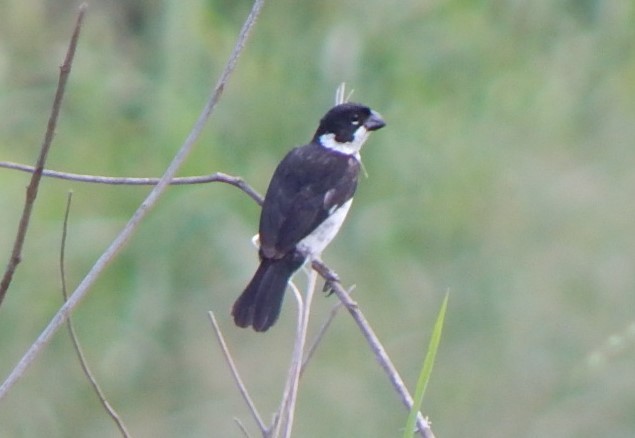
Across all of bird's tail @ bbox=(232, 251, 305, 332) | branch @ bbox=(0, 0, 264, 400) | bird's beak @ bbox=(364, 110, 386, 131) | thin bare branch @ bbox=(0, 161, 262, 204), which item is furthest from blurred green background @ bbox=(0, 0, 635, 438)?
branch @ bbox=(0, 0, 264, 400)

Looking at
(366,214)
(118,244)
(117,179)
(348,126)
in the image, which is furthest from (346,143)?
(118,244)

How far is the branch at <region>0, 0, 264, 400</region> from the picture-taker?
1852 mm

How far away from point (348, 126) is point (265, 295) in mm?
656

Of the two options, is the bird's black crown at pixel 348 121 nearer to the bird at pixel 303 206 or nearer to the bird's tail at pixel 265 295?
the bird at pixel 303 206

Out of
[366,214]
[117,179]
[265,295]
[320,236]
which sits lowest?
[366,214]

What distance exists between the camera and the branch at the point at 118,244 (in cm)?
185

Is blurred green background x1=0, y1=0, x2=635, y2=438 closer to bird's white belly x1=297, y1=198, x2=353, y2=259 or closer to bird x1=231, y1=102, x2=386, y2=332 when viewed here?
bird x1=231, y1=102, x2=386, y2=332

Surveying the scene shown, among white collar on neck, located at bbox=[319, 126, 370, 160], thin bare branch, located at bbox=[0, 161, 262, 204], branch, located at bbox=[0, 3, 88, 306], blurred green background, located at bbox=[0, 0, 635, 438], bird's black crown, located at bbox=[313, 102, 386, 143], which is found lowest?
blurred green background, located at bbox=[0, 0, 635, 438]

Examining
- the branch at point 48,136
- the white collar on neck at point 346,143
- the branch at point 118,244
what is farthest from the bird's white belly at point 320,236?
the branch at point 48,136

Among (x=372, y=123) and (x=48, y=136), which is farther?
(x=372, y=123)

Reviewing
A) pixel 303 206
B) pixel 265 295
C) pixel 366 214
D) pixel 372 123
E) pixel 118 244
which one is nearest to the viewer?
pixel 118 244

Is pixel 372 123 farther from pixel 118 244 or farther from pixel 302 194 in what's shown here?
pixel 118 244

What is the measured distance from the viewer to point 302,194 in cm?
367

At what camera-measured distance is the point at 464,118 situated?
5.51m
